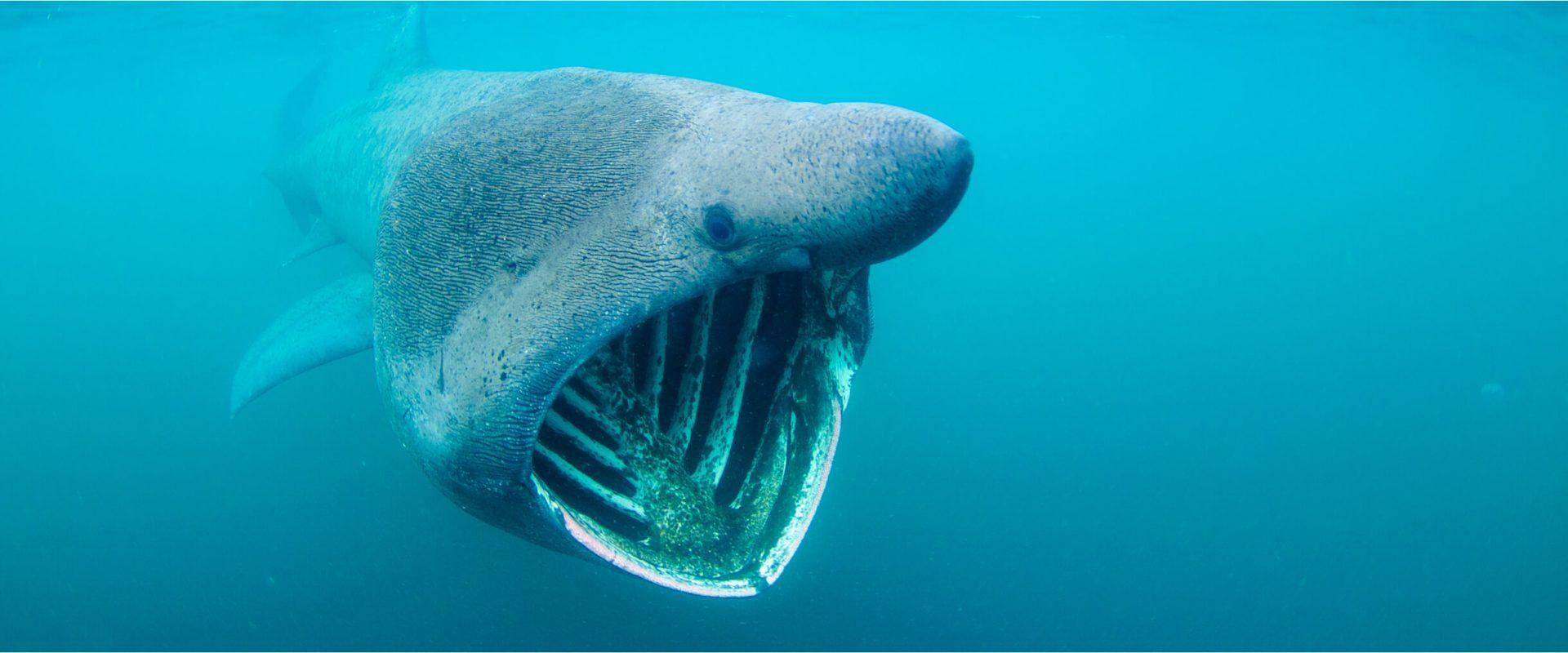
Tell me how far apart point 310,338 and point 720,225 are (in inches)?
167

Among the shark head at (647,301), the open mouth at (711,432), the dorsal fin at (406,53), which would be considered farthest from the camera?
the dorsal fin at (406,53)

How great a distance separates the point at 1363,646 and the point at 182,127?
253ft

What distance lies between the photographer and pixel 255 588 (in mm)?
9414

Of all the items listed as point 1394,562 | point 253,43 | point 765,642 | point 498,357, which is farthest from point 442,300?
point 253,43

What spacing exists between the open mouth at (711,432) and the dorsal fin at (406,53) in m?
5.42

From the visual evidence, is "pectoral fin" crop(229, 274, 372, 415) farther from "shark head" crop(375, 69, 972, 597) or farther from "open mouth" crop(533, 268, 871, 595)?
"open mouth" crop(533, 268, 871, 595)

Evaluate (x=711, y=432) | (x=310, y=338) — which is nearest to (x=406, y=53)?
(x=310, y=338)

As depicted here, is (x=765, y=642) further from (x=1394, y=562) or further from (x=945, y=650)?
(x=1394, y=562)

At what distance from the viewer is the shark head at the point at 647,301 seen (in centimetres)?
206

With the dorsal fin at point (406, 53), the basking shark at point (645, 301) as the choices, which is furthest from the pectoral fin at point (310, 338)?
the dorsal fin at point (406, 53)

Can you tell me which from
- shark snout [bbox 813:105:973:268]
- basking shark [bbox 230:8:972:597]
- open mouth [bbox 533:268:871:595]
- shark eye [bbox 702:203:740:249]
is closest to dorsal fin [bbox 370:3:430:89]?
basking shark [bbox 230:8:972:597]

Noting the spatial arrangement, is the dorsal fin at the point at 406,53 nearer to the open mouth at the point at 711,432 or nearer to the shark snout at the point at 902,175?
the open mouth at the point at 711,432

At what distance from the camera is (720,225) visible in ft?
6.86

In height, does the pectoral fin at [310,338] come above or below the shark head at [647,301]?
above
